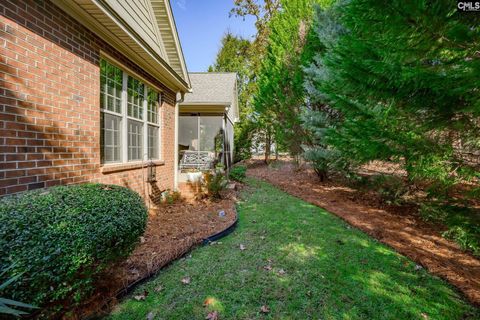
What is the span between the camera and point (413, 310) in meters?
2.63

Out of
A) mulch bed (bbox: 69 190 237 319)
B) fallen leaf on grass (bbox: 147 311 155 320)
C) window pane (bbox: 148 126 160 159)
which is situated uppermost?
window pane (bbox: 148 126 160 159)

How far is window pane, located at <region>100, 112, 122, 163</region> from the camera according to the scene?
173 inches

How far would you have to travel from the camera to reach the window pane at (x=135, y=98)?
521 cm

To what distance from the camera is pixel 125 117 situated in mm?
4961

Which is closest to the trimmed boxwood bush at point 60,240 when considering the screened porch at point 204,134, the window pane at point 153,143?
the window pane at point 153,143

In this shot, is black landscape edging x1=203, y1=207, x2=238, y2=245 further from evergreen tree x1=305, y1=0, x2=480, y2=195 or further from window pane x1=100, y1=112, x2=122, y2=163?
evergreen tree x1=305, y1=0, x2=480, y2=195

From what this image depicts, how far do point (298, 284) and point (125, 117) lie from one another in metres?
4.40

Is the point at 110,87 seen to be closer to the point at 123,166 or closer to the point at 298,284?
the point at 123,166

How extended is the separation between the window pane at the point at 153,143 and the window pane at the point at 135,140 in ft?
1.45

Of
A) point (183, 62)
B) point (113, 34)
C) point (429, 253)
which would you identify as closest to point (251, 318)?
point (429, 253)

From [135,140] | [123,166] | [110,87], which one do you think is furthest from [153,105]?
[123,166]

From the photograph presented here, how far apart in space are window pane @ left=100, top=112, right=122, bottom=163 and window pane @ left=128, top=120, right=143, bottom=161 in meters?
0.39

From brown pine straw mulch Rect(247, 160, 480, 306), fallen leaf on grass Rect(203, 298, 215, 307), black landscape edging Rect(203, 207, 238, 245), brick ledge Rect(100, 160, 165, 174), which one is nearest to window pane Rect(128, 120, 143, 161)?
brick ledge Rect(100, 160, 165, 174)

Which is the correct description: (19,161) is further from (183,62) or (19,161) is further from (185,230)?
(183,62)
